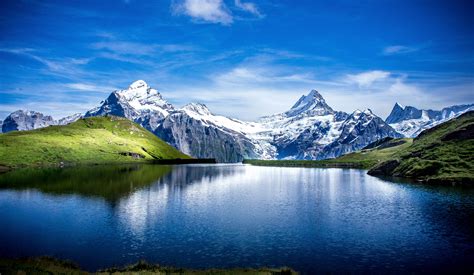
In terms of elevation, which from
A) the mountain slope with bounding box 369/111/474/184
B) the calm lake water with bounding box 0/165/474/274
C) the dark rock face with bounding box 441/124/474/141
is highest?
the dark rock face with bounding box 441/124/474/141

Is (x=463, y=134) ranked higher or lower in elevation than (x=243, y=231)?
higher

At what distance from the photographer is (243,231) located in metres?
67.4

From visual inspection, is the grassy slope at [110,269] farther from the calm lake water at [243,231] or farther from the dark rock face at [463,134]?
the dark rock face at [463,134]

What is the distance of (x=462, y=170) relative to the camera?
15950cm

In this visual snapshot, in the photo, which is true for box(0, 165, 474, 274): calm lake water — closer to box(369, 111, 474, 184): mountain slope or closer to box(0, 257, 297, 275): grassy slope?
box(0, 257, 297, 275): grassy slope

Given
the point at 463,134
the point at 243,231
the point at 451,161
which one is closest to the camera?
the point at 243,231

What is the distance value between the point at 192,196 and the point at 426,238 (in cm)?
7265

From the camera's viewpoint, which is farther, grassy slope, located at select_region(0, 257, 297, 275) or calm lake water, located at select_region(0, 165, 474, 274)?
calm lake water, located at select_region(0, 165, 474, 274)

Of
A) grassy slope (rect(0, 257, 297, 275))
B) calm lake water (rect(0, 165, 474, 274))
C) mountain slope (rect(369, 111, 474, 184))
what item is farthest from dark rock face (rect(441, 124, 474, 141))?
grassy slope (rect(0, 257, 297, 275))

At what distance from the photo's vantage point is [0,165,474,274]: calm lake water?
168 ft

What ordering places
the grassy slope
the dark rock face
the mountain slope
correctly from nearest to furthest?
the grassy slope
the mountain slope
the dark rock face

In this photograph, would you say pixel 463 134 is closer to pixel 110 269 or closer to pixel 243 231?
pixel 243 231

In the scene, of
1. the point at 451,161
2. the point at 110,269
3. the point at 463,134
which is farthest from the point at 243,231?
the point at 463,134

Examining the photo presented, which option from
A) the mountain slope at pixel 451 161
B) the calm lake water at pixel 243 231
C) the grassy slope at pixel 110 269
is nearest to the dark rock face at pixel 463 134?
the mountain slope at pixel 451 161
